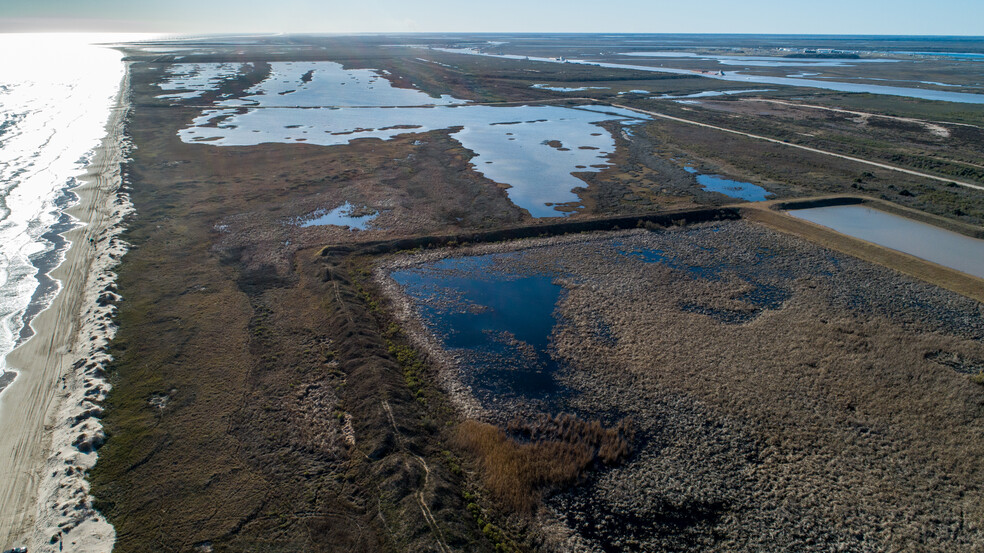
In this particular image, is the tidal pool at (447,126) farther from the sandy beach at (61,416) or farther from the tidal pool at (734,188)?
the sandy beach at (61,416)

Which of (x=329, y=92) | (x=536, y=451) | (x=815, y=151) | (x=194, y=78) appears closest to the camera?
(x=536, y=451)

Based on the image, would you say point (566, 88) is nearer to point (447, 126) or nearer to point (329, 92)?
point (329, 92)

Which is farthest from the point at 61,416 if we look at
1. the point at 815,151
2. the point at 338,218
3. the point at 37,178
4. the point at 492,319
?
the point at 815,151

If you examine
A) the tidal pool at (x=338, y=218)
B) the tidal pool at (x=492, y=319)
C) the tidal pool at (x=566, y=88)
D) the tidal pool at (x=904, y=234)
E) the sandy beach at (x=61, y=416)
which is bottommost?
the sandy beach at (x=61, y=416)

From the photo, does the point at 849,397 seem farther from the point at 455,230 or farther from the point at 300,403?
the point at 455,230

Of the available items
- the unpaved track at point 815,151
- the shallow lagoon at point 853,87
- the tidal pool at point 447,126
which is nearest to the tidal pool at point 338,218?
the tidal pool at point 447,126
